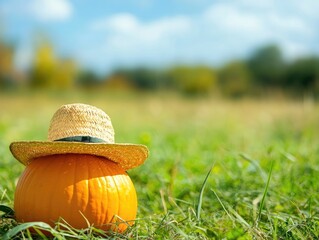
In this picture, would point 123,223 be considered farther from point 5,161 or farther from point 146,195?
point 5,161

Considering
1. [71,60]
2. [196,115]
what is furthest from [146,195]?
[71,60]

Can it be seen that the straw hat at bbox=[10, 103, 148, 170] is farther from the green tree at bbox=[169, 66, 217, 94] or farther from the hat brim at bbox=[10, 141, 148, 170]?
the green tree at bbox=[169, 66, 217, 94]

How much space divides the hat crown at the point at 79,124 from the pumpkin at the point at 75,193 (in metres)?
0.11

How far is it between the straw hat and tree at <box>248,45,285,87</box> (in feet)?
147

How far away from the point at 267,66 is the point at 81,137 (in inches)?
1958

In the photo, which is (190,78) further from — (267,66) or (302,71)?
(302,71)

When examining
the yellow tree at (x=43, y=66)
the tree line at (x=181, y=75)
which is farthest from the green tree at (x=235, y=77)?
the yellow tree at (x=43, y=66)

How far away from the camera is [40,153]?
2514 millimetres

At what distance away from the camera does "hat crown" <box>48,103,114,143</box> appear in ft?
8.11

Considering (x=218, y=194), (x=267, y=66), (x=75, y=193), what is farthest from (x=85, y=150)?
(x=267, y=66)

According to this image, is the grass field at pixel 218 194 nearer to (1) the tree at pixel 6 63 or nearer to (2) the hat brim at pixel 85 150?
(2) the hat brim at pixel 85 150

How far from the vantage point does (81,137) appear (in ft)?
8.12

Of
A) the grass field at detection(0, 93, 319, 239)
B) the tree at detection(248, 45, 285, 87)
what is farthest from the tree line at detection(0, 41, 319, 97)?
the grass field at detection(0, 93, 319, 239)

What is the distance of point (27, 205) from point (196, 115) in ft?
32.7
